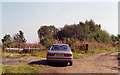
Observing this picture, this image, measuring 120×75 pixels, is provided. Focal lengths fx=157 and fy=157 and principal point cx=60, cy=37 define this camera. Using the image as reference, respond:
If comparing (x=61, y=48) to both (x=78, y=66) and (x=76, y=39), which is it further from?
(x=76, y=39)

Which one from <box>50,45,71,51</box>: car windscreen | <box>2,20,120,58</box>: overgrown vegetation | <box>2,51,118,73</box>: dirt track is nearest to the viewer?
<box>2,51,118,73</box>: dirt track

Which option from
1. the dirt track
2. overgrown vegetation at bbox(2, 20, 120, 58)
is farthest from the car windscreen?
overgrown vegetation at bbox(2, 20, 120, 58)

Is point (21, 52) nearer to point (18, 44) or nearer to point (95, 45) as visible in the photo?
point (18, 44)

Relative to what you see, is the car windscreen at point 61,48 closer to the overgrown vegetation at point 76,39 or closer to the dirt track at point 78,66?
the dirt track at point 78,66

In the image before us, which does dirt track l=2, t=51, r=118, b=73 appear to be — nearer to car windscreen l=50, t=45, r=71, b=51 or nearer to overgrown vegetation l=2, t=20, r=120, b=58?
car windscreen l=50, t=45, r=71, b=51

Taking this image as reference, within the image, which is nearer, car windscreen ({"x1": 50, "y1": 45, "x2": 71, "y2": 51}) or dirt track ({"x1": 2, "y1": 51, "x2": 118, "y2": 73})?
dirt track ({"x1": 2, "y1": 51, "x2": 118, "y2": 73})

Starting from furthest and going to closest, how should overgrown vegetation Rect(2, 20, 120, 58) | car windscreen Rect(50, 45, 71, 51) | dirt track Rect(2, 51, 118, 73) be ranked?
overgrown vegetation Rect(2, 20, 120, 58) < car windscreen Rect(50, 45, 71, 51) < dirt track Rect(2, 51, 118, 73)

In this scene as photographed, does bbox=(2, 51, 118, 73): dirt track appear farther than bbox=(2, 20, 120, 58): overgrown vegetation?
No

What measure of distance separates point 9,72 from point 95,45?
21485 mm

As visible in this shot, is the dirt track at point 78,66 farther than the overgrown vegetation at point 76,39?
No

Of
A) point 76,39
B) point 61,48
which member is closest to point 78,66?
point 61,48

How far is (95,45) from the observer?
27.2 meters

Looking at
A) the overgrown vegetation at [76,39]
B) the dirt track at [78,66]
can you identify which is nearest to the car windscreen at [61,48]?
the dirt track at [78,66]

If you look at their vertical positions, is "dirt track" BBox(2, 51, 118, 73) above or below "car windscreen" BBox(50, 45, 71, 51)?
below
